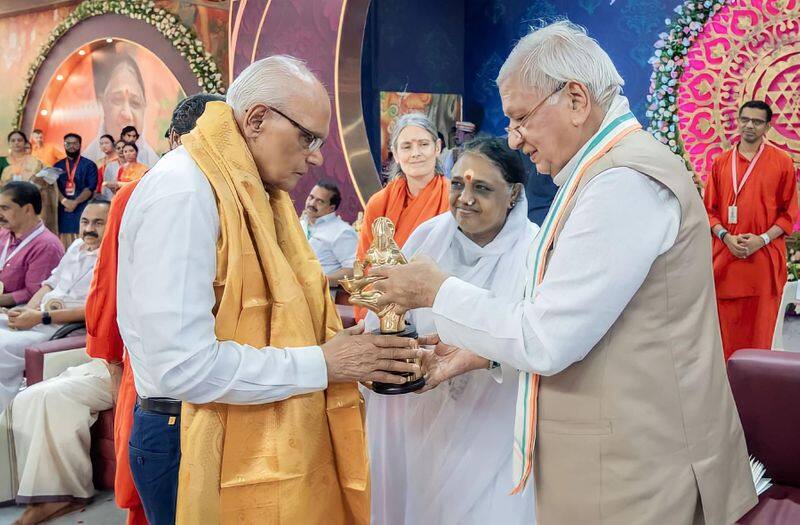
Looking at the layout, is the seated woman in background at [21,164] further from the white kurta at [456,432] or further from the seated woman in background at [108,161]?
the white kurta at [456,432]

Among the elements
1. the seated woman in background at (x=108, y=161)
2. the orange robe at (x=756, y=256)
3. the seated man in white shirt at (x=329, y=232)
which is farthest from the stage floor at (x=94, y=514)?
the seated woman in background at (x=108, y=161)

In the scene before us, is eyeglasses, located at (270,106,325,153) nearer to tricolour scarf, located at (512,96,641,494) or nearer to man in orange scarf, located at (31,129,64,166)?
tricolour scarf, located at (512,96,641,494)

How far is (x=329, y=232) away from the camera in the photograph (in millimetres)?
6078

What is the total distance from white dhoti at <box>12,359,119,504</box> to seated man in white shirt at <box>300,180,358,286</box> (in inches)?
95.6

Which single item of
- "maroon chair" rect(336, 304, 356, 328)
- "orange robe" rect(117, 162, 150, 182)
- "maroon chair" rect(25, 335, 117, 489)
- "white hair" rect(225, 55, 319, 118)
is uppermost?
"orange robe" rect(117, 162, 150, 182)

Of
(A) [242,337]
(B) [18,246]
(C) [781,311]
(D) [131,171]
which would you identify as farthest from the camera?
(D) [131,171]

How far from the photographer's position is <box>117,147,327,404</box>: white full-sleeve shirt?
1566 mm

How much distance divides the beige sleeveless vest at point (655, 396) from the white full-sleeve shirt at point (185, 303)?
0.66 metres

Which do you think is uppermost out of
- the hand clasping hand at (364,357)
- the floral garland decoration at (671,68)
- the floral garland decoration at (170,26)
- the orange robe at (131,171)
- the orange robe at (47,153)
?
the floral garland decoration at (170,26)

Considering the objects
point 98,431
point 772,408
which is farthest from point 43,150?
point 772,408

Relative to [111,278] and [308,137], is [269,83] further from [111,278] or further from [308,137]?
[111,278]

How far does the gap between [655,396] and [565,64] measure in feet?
2.29

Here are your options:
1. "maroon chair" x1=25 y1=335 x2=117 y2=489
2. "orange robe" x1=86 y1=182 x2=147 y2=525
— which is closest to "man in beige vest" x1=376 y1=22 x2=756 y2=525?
"orange robe" x1=86 y1=182 x2=147 y2=525

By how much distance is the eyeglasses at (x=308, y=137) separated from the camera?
68.0 inches
